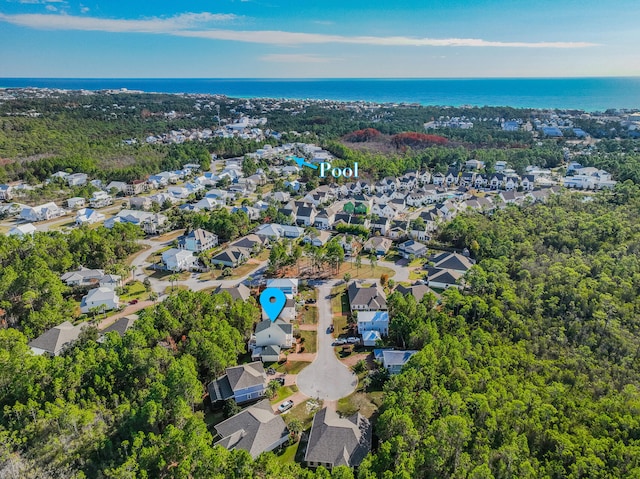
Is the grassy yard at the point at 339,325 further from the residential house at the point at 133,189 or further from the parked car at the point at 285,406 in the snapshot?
the residential house at the point at 133,189

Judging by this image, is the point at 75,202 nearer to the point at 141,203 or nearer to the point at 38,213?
the point at 38,213

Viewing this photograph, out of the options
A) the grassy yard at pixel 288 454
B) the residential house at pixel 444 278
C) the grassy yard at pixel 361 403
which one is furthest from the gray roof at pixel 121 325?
the residential house at pixel 444 278

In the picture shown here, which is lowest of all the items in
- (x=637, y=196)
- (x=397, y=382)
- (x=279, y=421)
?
(x=279, y=421)

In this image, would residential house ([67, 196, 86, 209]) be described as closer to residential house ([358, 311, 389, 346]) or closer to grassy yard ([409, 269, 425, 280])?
grassy yard ([409, 269, 425, 280])

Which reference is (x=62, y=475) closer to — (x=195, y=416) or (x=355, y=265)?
(x=195, y=416)

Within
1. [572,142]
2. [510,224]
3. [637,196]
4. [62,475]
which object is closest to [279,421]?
[62,475]

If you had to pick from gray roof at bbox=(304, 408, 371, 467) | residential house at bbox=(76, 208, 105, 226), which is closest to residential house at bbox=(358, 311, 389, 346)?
gray roof at bbox=(304, 408, 371, 467)
